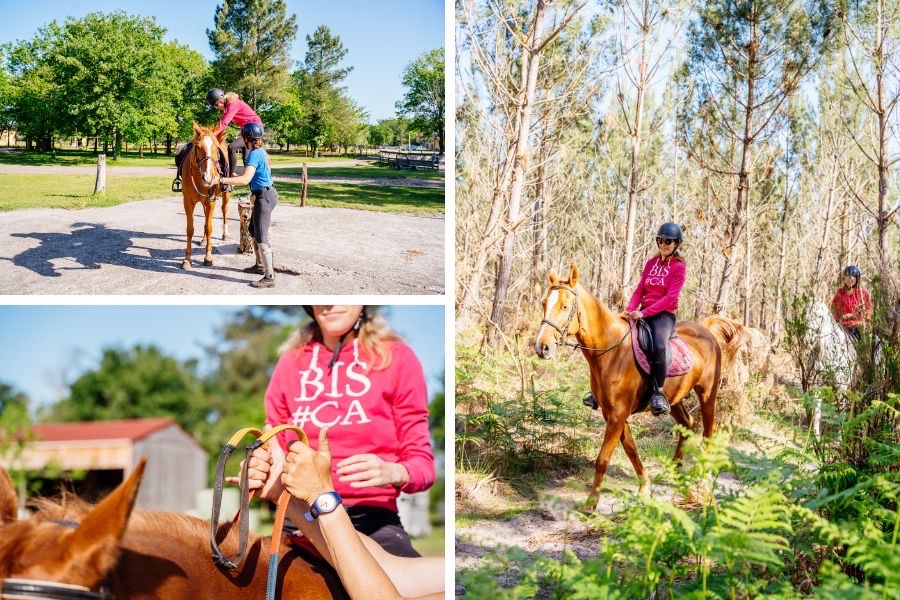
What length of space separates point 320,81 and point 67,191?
1914 millimetres

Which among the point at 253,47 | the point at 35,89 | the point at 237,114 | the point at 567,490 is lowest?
the point at 567,490

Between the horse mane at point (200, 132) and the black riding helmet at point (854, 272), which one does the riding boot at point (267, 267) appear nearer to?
the horse mane at point (200, 132)

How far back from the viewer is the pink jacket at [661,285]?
4082 millimetres

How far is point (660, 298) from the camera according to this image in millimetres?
4270

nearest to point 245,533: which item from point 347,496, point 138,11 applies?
point 347,496

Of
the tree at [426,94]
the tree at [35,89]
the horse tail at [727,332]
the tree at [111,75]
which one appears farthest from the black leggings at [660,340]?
the tree at [35,89]

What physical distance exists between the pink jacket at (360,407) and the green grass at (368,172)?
3304 mm

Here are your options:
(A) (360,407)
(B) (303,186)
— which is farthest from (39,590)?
(B) (303,186)

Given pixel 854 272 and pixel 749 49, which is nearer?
pixel 854 272

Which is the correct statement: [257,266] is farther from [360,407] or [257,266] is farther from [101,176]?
[360,407]

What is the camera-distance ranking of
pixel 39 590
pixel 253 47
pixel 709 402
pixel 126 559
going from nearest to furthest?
pixel 39 590 → pixel 126 559 → pixel 253 47 → pixel 709 402

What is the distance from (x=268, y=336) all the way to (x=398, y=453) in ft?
7.85

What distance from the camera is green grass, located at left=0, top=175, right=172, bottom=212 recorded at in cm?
470

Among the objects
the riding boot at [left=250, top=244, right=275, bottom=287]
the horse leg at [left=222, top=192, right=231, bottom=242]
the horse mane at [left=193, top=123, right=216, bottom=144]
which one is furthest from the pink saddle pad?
the horse mane at [left=193, top=123, right=216, bottom=144]
